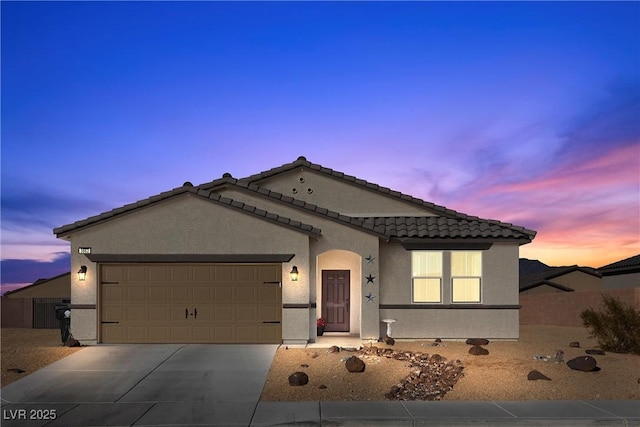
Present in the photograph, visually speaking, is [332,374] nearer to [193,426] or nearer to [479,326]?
[193,426]

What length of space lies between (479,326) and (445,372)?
561 centimetres

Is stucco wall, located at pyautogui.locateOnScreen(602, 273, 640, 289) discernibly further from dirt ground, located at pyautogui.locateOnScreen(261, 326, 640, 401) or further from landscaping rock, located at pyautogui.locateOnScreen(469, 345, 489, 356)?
landscaping rock, located at pyautogui.locateOnScreen(469, 345, 489, 356)

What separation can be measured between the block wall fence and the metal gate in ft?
68.1

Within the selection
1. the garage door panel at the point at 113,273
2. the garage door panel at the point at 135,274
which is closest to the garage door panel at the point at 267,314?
the garage door panel at the point at 135,274

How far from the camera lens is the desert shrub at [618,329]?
15625 millimetres

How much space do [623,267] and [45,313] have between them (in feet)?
100

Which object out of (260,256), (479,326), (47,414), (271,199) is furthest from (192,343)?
(479,326)

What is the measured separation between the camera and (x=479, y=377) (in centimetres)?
1249

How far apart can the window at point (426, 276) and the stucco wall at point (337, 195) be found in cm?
309

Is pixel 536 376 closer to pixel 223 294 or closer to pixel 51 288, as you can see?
pixel 223 294

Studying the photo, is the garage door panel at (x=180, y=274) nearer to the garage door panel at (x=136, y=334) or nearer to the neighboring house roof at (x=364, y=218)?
the garage door panel at (x=136, y=334)

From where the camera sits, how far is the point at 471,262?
1844cm

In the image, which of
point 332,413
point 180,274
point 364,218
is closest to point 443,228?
point 364,218

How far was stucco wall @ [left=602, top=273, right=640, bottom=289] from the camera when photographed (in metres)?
31.1
